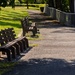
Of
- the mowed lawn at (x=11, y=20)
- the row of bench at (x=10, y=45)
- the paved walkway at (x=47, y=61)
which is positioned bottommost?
the mowed lawn at (x=11, y=20)

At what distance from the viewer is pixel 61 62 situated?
1151 centimetres

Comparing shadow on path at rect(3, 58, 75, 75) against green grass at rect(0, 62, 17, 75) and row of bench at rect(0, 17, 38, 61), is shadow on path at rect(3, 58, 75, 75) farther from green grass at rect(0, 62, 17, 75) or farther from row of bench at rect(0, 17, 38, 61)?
row of bench at rect(0, 17, 38, 61)

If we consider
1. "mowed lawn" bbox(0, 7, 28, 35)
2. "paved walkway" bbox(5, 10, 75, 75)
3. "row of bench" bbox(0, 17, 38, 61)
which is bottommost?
"mowed lawn" bbox(0, 7, 28, 35)

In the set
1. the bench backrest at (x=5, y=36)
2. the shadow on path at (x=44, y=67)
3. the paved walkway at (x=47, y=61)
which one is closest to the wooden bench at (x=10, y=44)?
the bench backrest at (x=5, y=36)

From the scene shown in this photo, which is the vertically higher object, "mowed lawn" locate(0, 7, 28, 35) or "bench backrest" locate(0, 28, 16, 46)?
"bench backrest" locate(0, 28, 16, 46)

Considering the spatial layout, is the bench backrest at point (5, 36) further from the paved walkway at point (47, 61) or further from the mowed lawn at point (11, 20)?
the mowed lawn at point (11, 20)

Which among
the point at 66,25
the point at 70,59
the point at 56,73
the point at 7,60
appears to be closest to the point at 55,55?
the point at 70,59

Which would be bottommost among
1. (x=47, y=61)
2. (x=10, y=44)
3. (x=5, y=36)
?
(x=47, y=61)

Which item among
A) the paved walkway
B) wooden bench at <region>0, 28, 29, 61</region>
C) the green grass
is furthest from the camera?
wooden bench at <region>0, 28, 29, 61</region>

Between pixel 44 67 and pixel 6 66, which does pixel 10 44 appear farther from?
pixel 44 67

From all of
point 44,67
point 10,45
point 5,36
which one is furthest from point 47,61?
point 5,36

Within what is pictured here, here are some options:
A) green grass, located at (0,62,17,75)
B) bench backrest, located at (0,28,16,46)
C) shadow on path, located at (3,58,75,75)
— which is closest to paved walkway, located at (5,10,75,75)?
shadow on path, located at (3,58,75,75)

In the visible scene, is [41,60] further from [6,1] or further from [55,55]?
[6,1]

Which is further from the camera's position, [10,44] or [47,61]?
[10,44]
